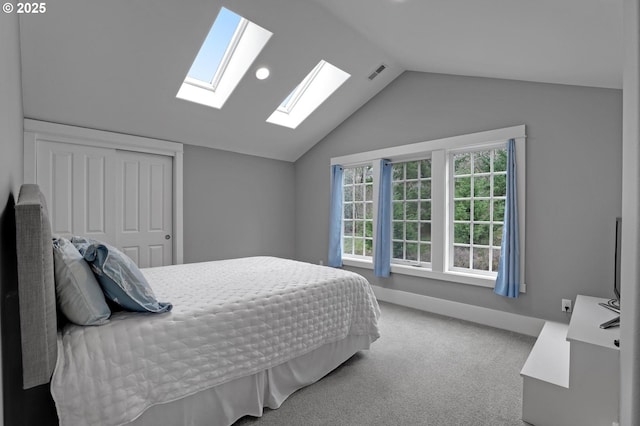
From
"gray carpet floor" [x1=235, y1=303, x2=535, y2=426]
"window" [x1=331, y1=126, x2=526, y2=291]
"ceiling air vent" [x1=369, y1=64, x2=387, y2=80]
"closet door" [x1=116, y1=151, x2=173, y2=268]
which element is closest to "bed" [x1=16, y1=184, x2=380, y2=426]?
"gray carpet floor" [x1=235, y1=303, x2=535, y2=426]

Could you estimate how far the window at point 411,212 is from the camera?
3.96 metres

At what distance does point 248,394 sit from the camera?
5.80ft

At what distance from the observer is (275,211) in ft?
16.9

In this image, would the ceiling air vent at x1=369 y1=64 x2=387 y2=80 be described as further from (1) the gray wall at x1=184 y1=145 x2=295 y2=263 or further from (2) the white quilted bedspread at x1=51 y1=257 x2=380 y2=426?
(2) the white quilted bedspread at x1=51 y1=257 x2=380 y2=426

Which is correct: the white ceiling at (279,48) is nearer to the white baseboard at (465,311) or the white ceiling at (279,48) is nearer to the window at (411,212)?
the window at (411,212)

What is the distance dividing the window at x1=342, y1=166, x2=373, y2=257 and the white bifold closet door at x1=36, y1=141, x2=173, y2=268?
2.55 meters

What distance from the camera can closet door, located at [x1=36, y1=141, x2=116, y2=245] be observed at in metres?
3.11

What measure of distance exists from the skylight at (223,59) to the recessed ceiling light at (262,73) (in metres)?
0.13

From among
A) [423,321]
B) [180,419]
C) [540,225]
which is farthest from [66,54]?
[540,225]

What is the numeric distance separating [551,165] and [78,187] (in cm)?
486

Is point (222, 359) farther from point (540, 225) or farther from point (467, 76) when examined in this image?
point (467, 76)

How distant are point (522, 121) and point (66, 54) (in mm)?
4243

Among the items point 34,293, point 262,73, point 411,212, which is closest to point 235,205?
point 262,73

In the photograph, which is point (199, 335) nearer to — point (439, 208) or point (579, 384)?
point (579, 384)
